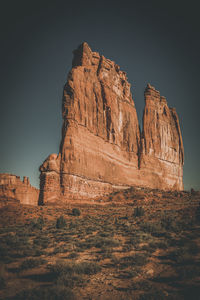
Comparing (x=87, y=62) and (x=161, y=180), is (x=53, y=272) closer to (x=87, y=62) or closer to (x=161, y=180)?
(x=87, y=62)

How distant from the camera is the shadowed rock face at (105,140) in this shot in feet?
93.6

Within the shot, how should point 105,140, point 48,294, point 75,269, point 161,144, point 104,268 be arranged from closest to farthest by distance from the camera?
point 48,294 < point 75,269 < point 104,268 < point 105,140 < point 161,144

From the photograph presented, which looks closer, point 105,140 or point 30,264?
point 30,264

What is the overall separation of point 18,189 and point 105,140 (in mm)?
18154

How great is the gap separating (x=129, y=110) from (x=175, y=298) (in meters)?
44.3

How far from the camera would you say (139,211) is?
1656cm

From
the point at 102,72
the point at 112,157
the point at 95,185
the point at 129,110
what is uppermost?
the point at 102,72

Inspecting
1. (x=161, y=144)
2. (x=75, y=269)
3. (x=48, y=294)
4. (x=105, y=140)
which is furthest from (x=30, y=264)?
(x=161, y=144)

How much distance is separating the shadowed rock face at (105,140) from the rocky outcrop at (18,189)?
3.80ft

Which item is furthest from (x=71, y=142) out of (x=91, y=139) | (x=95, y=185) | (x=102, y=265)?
(x=102, y=265)

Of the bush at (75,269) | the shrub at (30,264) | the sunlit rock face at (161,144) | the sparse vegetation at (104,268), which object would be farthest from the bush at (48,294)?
the sunlit rock face at (161,144)

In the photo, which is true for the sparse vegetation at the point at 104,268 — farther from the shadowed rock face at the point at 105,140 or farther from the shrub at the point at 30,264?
the shadowed rock face at the point at 105,140

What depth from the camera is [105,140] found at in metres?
37.5

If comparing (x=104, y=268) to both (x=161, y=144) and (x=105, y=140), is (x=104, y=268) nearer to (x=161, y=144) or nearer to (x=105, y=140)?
(x=105, y=140)
